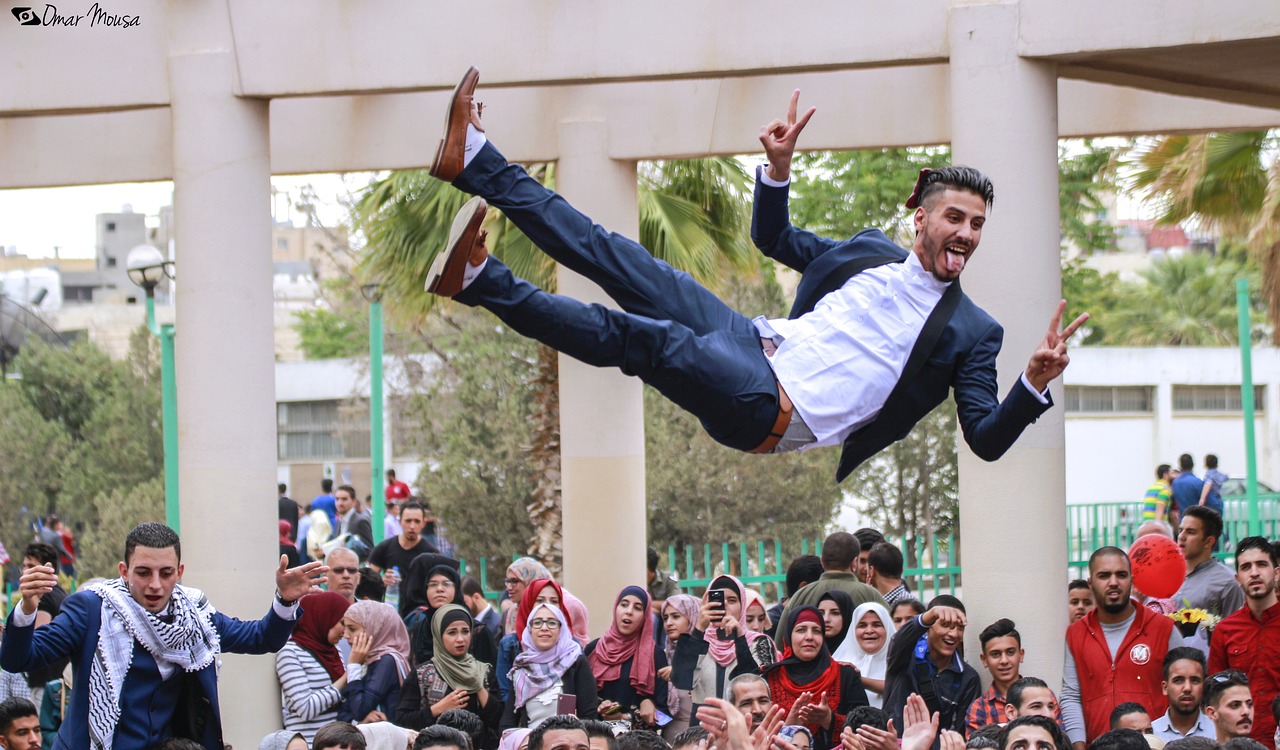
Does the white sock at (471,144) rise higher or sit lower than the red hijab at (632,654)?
higher

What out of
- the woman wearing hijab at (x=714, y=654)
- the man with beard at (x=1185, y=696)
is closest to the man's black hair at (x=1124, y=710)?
the man with beard at (x=1185, y=696)

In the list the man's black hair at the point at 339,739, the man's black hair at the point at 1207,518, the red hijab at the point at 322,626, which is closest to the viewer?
the man's black hair at the point at 339,739

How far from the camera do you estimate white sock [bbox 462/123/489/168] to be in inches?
197

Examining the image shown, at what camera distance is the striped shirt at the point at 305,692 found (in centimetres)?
748

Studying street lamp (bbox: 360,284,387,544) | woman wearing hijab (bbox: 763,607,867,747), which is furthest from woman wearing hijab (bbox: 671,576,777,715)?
street lamp (bbox: 360,284,387,544)

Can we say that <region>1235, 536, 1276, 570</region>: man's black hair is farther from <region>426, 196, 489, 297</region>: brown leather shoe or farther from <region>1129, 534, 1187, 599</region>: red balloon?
<region>426, 196, 489, 297</region>: brown leather shoe

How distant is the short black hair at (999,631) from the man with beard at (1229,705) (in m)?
1.13

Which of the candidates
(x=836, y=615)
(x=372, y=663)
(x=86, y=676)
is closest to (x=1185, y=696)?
(x=836, y=615)

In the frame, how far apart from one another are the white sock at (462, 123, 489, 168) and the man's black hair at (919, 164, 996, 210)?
1480mm

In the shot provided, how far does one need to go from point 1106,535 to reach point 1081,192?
345 cm

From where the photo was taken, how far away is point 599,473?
10266mm

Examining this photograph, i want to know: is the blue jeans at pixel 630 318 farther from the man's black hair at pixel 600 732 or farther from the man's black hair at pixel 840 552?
the man's black hair at pixel 840 552

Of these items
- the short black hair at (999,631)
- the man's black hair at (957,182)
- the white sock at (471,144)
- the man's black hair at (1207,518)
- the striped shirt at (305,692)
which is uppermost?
the white sock at (471,144)

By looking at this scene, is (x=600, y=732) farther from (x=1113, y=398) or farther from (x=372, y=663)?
(x=1113, y=398)
